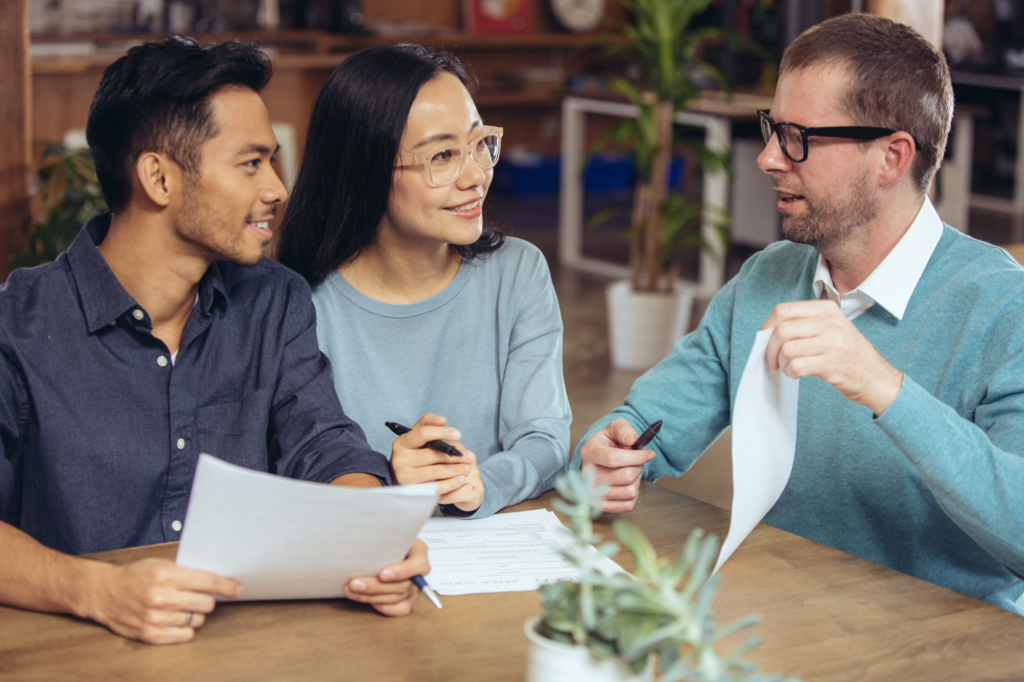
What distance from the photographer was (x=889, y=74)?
138cm

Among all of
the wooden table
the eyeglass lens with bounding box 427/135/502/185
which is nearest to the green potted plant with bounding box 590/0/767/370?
the eyeglass lens with bounding box 427/135/502/185

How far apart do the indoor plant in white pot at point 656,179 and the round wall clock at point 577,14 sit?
464 cm

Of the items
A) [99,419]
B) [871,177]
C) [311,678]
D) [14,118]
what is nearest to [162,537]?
[99,419]

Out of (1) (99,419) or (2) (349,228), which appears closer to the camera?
(1) (99,419)

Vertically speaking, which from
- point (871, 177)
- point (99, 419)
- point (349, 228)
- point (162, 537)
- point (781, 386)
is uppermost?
point (871, 177)

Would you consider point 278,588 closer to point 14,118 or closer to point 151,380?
point 151,380

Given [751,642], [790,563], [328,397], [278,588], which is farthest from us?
[328,397]

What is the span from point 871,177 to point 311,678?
3.24 ft

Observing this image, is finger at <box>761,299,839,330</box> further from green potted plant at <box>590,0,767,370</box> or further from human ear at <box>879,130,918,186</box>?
green potted plant at <box>590,0,767,370</box>

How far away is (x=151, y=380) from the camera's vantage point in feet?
4.54

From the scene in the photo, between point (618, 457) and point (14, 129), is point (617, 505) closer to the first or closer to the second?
point (618, 457)

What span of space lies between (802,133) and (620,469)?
A: 1.74 feet

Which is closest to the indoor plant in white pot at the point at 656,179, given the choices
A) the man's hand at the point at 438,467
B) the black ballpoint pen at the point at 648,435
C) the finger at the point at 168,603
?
the black ballpoint pen at the point at 648,435

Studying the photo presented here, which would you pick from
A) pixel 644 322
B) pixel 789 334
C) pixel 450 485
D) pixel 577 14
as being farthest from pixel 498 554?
pixel 577 14
